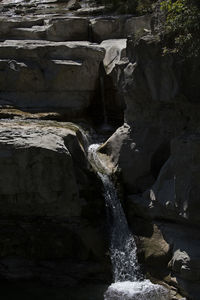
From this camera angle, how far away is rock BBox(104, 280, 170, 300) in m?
8.72

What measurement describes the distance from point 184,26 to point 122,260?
17.0ft

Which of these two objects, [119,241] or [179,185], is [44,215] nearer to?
[119,241]

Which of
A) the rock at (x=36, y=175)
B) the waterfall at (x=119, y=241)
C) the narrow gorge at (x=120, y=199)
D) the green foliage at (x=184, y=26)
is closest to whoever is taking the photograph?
the green foliage at (x=184, y=26)

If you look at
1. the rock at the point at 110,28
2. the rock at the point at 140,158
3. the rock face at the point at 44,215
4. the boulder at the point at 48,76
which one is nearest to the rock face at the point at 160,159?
the rock at the point at 140,158

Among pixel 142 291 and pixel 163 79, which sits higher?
pixel 163 79

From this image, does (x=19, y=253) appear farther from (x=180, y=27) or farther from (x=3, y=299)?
(x=180, y=27)

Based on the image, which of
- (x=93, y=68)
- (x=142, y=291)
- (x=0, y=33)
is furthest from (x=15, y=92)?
(x=142, y=291)

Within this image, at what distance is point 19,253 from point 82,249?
1.46m

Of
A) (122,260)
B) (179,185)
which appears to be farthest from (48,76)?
(122,260)

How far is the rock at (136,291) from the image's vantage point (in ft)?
28.6

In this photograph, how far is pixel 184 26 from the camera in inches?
346

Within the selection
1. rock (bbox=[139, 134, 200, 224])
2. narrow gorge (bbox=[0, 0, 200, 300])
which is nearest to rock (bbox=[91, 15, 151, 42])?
narrow gorge (bbox=[0, 0, 200, 300])

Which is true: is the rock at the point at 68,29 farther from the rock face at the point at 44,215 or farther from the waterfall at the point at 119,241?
the waterfall at the point at 119,241

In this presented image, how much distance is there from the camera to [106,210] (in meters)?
10.2
